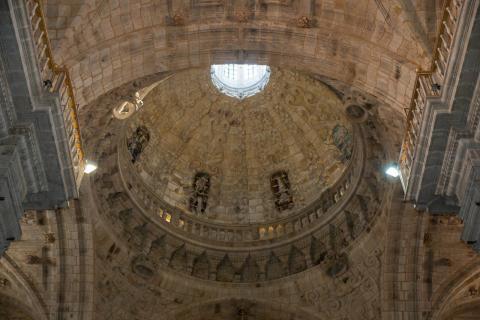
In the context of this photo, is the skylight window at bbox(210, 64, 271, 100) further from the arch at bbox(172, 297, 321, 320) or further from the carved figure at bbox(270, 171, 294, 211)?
the arch at bbox(172, 297, 321, 320)

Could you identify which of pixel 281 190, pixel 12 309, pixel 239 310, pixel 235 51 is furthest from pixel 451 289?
pixel 12 309

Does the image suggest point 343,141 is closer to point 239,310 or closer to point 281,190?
point 281,190

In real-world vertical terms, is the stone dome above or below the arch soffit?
above

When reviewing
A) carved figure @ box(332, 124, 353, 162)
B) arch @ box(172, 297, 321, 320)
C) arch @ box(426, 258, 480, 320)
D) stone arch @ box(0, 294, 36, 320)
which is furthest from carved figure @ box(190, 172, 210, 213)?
arch @ box(426, 258, 480, 320)

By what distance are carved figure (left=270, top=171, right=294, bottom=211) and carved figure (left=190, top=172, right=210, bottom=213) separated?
95.5 inches

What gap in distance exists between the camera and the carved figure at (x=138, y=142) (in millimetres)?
21664

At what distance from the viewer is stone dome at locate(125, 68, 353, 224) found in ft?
75.8

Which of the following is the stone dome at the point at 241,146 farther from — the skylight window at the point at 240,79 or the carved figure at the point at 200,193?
the skylight window at the point at 240,79

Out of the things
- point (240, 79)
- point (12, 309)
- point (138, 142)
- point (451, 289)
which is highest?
point (240, 79)

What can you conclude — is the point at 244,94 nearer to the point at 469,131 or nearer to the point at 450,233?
the point at 450,233

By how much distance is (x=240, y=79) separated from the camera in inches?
1045

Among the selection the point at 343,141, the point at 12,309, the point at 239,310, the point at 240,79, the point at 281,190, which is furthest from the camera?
the point at 240,79

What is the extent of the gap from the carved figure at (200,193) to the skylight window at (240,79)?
3427mm

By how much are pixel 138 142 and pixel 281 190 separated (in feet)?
17.9
